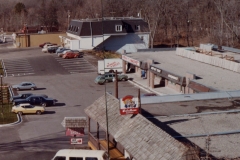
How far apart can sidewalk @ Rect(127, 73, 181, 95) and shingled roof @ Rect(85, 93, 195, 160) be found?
16136mm

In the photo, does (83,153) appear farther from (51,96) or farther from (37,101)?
(51,96)

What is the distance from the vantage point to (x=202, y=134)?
1559cm

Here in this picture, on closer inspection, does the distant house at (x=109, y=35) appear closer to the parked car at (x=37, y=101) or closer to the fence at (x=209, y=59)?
the fence at (x=209, y=59)

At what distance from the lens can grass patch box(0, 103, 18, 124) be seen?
88.0 feet

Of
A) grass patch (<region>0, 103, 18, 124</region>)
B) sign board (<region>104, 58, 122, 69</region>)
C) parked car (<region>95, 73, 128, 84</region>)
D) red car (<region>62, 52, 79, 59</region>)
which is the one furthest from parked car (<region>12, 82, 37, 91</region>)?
red car (<region>62, 52, 79, 59</region>)

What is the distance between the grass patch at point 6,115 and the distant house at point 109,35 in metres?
22.1

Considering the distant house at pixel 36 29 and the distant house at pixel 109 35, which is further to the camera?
the distant house at pixel 36 29

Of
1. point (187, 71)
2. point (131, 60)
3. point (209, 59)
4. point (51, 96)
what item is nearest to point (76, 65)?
point (131, 60)

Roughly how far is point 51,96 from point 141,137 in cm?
2025

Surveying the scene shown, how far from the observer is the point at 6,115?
28188 millimetres

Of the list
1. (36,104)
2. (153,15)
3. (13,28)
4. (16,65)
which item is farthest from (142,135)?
(13,28)

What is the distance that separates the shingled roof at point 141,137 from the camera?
12.7m

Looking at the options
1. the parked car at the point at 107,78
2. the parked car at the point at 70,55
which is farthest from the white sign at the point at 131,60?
the parked car at the point at 70,55

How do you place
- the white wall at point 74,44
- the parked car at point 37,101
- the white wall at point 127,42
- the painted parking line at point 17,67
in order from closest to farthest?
the parked car at point 37,101 → the painted parking line at point 17,67 → the white wall at point 74,44 → the white wall at point 127,42
